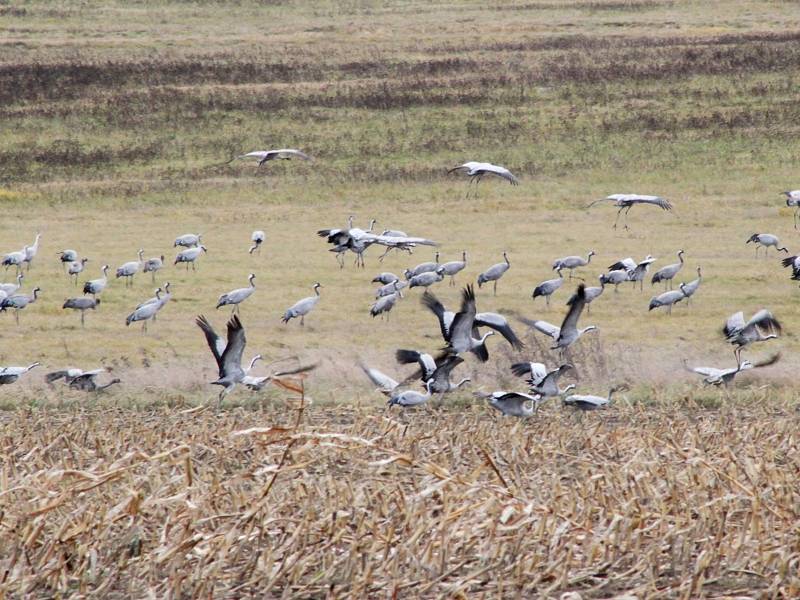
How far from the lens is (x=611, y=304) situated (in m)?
20.2

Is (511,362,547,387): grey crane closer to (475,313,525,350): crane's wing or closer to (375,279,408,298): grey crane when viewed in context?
(475,313,525,350): crane's wing

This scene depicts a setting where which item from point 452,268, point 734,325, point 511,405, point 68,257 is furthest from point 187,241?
point 511,405

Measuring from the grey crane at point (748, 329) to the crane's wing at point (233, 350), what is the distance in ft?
20.6

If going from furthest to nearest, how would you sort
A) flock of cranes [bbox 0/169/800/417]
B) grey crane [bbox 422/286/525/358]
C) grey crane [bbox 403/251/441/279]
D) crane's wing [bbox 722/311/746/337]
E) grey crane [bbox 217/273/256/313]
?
grey crane [bbox 403/251/441/279], grey crane [bbox 217/273/256/313], crane's wing [bbox 722/311/746/337], grey crane [bbox 422/286/525/358], flock of cranes [bbox 0/169/800/417]

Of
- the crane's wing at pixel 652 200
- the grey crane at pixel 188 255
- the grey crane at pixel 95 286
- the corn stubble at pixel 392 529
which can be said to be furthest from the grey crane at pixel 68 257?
the corn stubble at pixel 392 529

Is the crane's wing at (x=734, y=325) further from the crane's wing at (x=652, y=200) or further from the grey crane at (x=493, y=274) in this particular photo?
the crane's wing at (x=652, y=200)

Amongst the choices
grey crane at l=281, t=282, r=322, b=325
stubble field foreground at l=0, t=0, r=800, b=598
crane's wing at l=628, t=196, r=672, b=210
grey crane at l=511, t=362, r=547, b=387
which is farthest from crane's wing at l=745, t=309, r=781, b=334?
grey crane at l=281, t=282, r=322, b=325

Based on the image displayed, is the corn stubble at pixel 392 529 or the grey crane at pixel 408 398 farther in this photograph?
the grey crane at pixel 408 398

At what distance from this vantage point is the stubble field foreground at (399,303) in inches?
271

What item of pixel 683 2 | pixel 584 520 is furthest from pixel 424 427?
pixel 683 2

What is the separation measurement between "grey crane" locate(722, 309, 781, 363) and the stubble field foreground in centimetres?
36

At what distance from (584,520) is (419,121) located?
2947 cm

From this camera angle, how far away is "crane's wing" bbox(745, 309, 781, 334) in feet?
53.0

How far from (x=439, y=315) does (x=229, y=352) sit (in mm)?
2720
